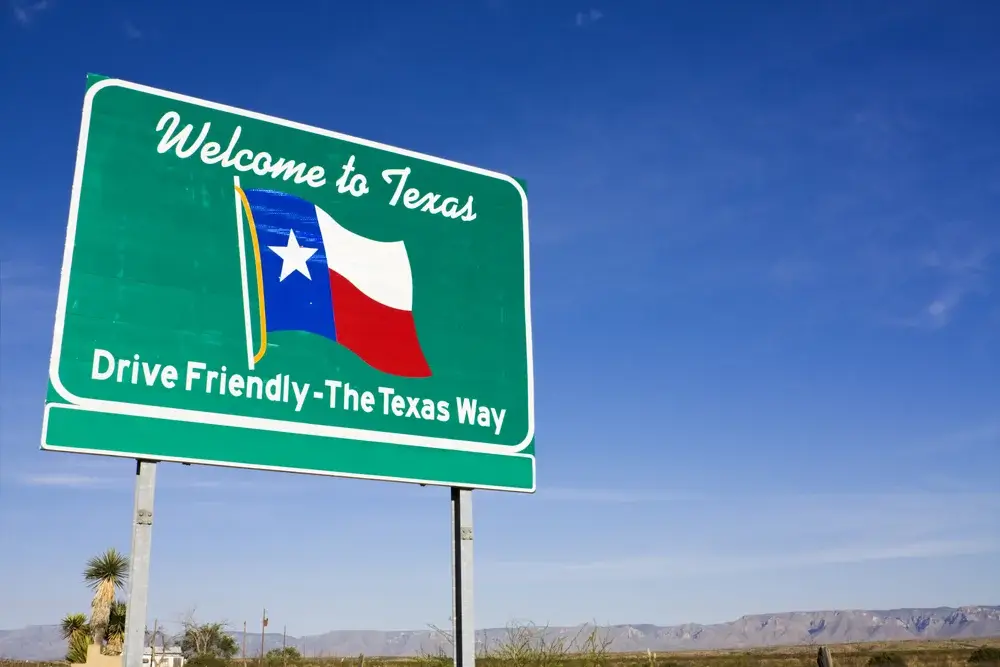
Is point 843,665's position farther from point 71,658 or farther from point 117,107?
point 117,107

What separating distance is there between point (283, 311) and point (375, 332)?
101 centimetres

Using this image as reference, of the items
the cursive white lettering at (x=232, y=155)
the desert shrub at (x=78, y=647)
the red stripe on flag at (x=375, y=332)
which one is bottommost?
the desert shrub at (x=78, y=647)

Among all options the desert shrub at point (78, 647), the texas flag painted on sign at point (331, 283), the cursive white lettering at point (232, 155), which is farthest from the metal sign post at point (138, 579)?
the desert shrub at point (78, 647)

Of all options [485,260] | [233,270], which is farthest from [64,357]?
[485,260]

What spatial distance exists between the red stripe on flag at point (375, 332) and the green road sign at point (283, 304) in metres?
0.02

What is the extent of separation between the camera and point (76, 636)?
121 ft

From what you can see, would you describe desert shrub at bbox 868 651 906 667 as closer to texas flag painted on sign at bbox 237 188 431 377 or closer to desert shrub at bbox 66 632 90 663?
desert shrub at bbox 66 632 90 663

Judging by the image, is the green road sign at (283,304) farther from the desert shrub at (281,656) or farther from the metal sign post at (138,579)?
the desert shrub at (281,656)

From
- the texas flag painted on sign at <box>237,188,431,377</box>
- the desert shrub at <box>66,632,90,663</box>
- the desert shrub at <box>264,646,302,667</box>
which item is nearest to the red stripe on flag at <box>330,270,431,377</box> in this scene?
the texas flag painted on sign at <box>237,188,431,377</box>

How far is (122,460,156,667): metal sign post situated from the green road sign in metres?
0.49

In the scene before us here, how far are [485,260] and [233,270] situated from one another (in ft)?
10.0

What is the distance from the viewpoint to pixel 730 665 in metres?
71.5

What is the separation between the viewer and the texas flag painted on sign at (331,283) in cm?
936

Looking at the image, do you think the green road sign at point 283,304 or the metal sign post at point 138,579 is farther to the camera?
the green road sign at point 283,304
